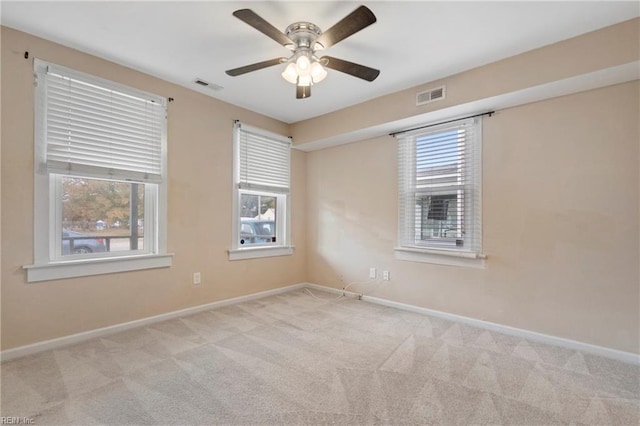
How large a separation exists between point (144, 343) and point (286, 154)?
3029mm

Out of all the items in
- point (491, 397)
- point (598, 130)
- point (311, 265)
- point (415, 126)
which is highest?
point (415, 126)

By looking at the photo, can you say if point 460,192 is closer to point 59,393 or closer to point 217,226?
point 217,226

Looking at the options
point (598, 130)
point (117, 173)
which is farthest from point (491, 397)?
point (117, 173)

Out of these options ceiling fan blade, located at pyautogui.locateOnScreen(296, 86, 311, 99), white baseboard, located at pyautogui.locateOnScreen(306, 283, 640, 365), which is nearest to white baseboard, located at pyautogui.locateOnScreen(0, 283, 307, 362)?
white baseboard, located at pyautogui.locateOnScreen(306, 283, 640, 365)

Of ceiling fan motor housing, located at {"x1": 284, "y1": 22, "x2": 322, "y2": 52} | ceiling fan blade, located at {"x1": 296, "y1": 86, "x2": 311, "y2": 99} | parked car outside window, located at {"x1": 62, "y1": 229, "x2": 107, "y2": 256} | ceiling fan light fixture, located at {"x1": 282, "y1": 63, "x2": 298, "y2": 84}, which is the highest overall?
ceiling fan motor housing, located at {"x1": 284, "y1": 22, "x2": 322, "y2": 52}

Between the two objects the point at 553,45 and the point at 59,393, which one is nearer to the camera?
the point at 59,393

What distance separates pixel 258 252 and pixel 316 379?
7.53ft

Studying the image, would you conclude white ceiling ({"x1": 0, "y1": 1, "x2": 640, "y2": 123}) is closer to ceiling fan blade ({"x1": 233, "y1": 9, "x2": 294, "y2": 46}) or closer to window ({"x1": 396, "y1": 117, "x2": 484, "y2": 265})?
ceiling fan blade ({"x1": 233, "y1": 9, "x2": 294, "y2": 46})

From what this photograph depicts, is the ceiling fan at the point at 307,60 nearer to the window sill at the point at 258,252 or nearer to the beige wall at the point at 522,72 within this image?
the beige wall at the point at 522,72

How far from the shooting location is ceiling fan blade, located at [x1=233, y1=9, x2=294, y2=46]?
5.59 feet

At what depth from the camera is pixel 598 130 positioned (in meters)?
2.54

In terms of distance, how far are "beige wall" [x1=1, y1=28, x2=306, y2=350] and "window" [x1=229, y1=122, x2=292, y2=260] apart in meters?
0.13

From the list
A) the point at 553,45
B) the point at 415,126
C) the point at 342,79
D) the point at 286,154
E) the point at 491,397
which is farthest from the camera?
the point at 286,154

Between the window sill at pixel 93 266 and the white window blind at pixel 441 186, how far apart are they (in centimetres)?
287
